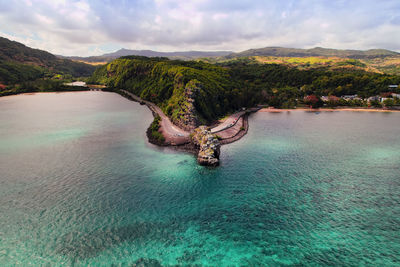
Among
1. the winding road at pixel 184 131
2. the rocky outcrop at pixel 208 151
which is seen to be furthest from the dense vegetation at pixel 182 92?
the rocky outcrop at pixel 208 151

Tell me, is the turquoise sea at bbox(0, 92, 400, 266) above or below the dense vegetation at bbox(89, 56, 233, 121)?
below

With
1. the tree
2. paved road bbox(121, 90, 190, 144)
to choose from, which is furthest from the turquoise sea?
the tree

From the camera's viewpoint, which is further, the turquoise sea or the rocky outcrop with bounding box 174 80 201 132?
the rocky outcrop with bounding box 174 80 201 132

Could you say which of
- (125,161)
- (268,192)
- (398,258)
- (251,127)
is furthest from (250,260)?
(251,127)

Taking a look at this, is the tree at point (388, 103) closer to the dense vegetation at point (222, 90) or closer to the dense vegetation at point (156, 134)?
the dense vegetation at point (222, 90)

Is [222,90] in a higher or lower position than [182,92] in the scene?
higher

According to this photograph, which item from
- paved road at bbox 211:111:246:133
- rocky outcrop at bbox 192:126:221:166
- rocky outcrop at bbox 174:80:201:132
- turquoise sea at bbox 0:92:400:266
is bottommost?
turquoise sea at bbox 0:92:400:266

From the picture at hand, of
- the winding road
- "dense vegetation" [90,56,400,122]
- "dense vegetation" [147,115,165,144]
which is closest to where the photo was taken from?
the winding road

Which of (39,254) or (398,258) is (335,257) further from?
(39,254)

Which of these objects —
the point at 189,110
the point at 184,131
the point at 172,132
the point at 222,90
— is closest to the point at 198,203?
the point at 172,132

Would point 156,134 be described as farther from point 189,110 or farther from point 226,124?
point 226,124

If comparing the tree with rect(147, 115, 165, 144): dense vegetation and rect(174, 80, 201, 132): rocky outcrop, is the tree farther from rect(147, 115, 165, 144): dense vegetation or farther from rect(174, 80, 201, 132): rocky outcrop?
rect(147, 115, 165, 144): dense vegetation
